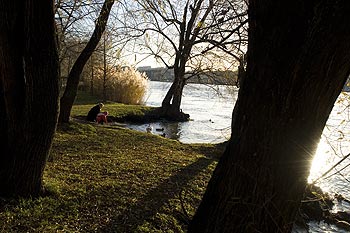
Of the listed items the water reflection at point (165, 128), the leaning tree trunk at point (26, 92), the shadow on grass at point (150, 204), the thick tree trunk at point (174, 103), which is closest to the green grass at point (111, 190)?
the shadow on grass at point (150, 204)

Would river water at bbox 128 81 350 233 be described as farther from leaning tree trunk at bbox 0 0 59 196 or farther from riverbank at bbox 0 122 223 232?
leaning tree trunk at bbox 0 0 59 196

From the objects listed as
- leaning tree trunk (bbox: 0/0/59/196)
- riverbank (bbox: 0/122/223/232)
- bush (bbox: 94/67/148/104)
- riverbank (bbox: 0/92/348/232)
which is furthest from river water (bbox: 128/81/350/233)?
bush (bbox: 94/67/148/104)

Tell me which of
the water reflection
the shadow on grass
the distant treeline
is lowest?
the water reflection

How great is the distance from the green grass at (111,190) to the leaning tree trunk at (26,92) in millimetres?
348

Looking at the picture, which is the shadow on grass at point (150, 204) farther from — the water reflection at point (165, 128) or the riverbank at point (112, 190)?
the water reflection at point (165, 128)

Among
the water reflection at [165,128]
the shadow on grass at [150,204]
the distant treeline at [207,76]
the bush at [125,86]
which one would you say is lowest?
the water reflection at [165,128]

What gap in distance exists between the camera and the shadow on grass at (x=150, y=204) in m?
3.75

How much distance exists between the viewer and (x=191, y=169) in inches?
260

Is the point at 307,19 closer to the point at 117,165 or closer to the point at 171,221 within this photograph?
the point at 171,221

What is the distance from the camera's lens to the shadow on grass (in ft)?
12.3

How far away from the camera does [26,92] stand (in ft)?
11.7

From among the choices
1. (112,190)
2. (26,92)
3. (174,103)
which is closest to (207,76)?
(174,103)

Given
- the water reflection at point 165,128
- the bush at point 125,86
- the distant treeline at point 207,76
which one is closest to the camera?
the water reflection at point 165,128

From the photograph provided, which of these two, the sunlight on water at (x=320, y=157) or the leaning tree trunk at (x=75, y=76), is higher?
the leaning tree trunk at (x=75, y=76)
